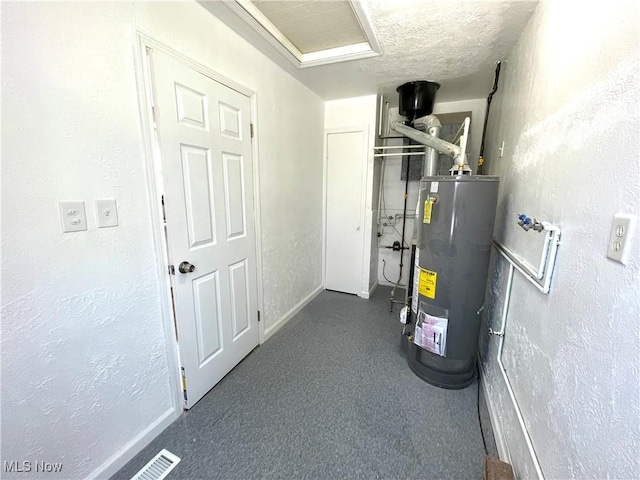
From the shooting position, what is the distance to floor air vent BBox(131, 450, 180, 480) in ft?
4.01

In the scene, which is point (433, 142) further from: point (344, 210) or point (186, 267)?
point (186, 267)

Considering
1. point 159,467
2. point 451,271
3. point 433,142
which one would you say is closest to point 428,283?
point 451,271

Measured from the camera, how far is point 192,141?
144cm

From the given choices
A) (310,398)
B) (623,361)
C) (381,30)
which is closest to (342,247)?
(310,398)

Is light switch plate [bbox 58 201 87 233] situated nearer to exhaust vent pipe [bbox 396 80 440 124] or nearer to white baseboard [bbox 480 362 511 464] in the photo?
white baseboard [bbox 480 362 511 464]

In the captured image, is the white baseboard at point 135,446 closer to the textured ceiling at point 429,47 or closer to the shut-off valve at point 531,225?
the shut-off valve at point 531,225

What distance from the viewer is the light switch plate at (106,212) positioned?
3.57 feet

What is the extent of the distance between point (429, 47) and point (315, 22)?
0.80 m

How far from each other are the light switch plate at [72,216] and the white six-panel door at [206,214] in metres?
0.35

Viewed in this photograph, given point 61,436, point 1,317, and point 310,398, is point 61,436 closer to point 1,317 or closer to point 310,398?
point 1,317

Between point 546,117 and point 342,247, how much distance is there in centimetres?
227

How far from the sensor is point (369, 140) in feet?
9.40

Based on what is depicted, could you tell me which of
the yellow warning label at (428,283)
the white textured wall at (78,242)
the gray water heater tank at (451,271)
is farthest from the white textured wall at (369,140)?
the white textured wall at (78,242)

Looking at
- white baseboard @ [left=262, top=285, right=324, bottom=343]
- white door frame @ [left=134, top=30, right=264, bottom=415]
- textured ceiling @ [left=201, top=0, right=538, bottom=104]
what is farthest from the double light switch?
white baseboard @ [left=262, top=285, right=324, bottom=343]
